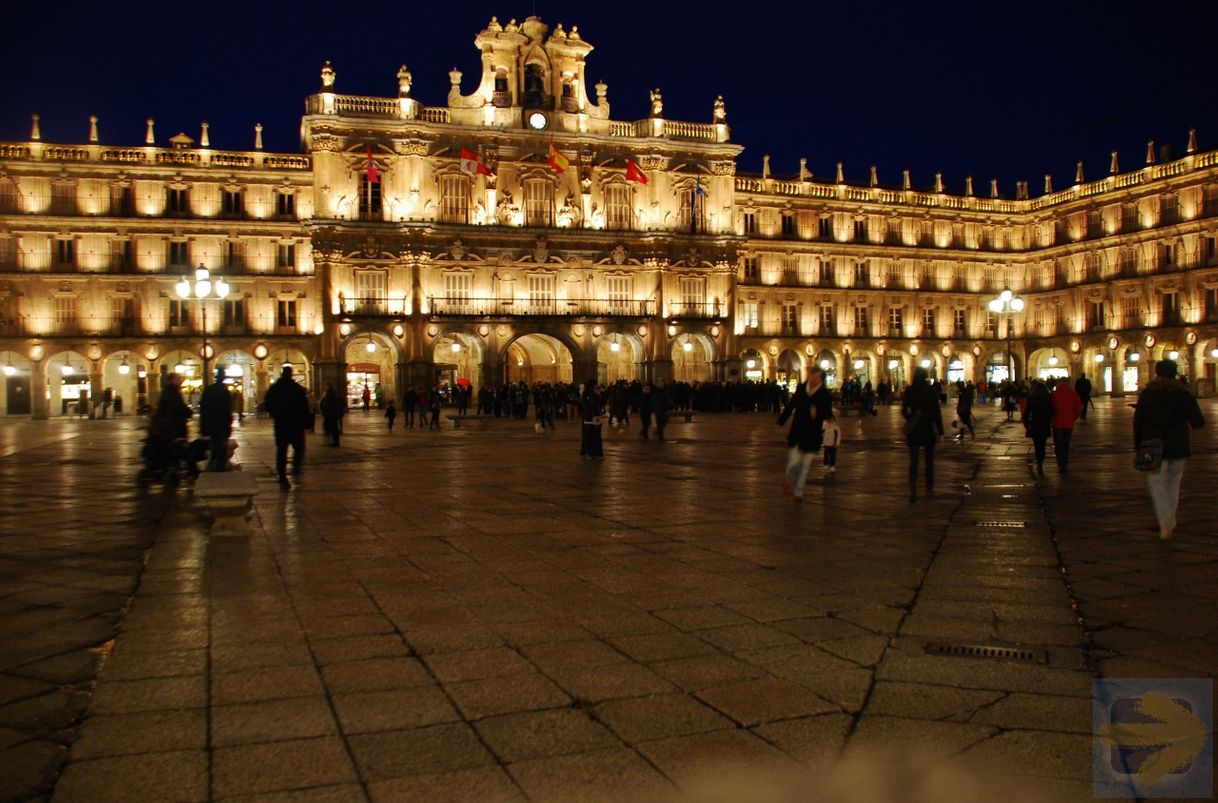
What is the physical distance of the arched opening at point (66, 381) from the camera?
51625 millimetres

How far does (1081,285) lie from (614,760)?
68870 mm

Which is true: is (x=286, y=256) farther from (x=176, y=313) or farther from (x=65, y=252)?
(x=65, y=252)

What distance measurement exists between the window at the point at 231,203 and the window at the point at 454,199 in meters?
11.0

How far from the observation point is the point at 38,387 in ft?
168

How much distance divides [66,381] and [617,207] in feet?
96.4

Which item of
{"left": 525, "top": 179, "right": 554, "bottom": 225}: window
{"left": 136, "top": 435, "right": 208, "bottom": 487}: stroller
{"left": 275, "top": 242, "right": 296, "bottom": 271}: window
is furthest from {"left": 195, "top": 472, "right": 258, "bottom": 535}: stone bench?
{"left": 275, "top": 242, "right": 296, "bottom": 271}: window

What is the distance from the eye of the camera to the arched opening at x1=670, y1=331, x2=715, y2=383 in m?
56.8

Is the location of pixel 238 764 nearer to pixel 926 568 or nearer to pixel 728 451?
pixel 926 568

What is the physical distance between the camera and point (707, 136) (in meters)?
57.1

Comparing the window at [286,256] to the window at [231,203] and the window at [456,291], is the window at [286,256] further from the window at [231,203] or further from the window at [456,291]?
the window at [456,291]

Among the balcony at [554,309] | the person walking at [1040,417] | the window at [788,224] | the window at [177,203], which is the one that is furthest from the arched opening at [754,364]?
the person walking at [1040,417]

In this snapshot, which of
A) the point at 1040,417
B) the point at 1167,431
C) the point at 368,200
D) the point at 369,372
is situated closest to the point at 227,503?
the point at 1167,431

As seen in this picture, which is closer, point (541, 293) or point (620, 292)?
point (541, 293)

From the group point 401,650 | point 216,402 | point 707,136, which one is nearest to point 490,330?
point 707,136
